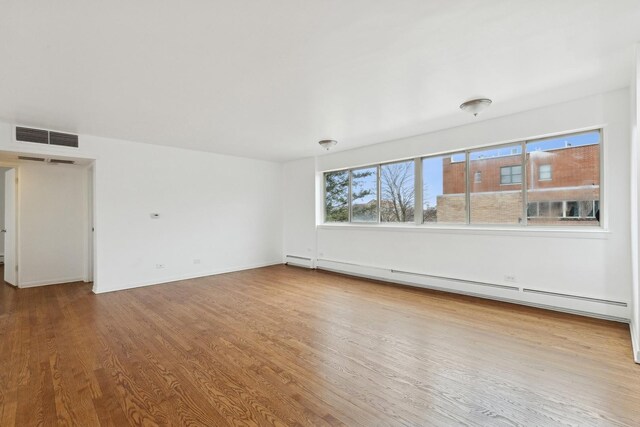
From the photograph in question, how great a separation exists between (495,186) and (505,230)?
72cm

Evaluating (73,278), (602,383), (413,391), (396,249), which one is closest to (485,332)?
(602,383)

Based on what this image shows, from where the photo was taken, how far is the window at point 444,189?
15.6 ft

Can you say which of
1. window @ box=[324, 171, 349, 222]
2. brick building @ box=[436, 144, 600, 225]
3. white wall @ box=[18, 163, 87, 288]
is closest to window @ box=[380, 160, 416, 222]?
brick building @ box=[436, 144, 600, 225]

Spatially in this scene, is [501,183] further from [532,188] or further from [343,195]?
[343,195]

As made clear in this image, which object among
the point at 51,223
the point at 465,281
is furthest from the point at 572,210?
the point at 51,223

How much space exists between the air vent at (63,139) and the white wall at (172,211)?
0.09m

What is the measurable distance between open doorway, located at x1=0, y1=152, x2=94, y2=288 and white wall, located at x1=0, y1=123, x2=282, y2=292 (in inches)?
27.7

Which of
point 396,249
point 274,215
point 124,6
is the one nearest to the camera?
point 124,6

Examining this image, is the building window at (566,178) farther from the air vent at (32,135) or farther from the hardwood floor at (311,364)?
the air vent at (32,135)

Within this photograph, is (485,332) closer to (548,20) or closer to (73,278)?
(548,20)

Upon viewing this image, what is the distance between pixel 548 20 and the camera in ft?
6.72

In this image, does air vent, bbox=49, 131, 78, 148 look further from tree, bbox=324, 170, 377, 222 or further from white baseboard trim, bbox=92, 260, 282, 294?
tree, bbox=324, 170, 377, 222

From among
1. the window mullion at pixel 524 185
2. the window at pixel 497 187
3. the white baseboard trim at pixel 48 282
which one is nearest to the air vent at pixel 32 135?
the white baseboard trim at pixel 48 282

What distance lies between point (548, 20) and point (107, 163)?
19.5 ft
